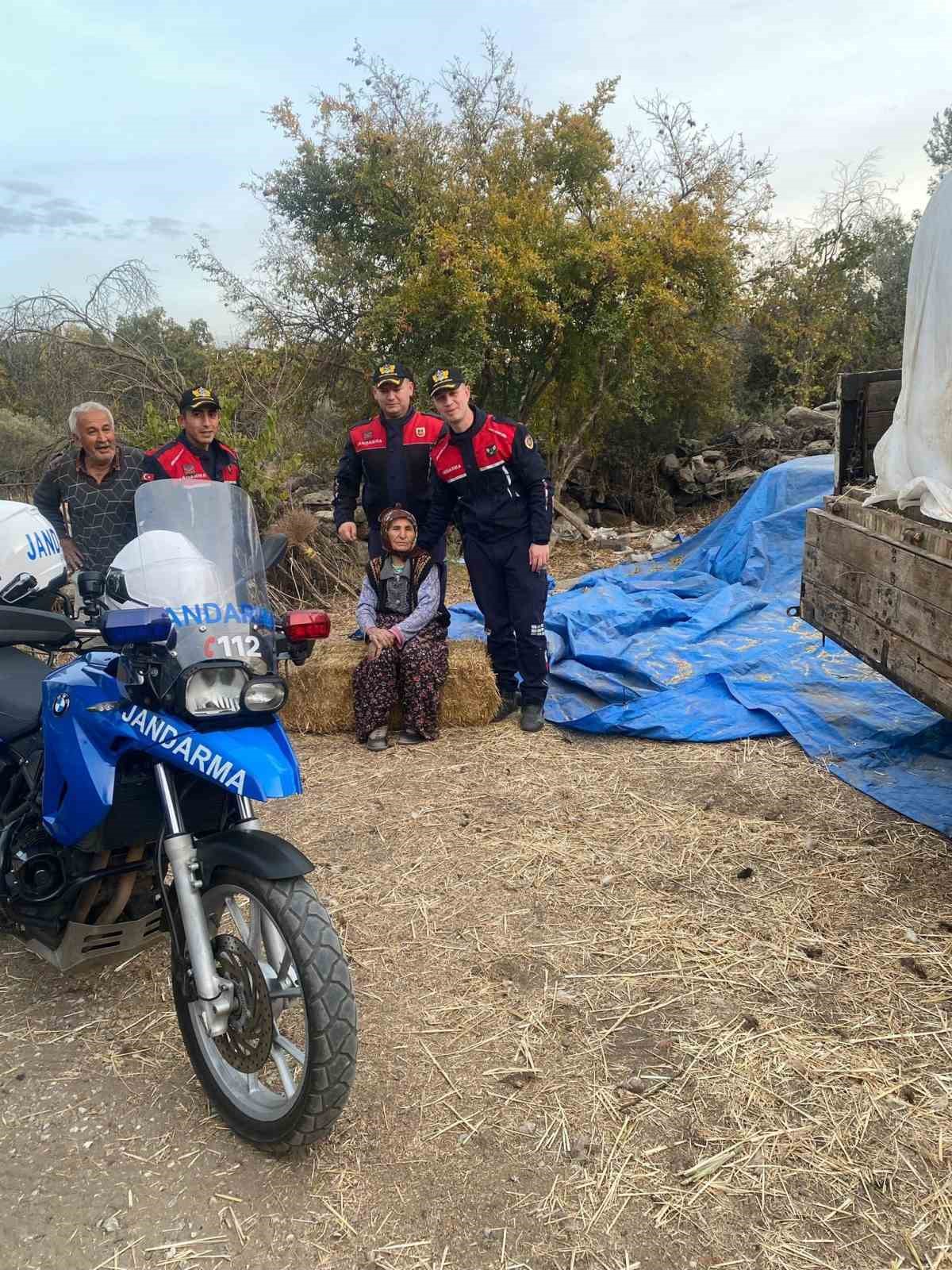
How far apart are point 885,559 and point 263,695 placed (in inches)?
85.0

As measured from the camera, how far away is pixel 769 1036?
8.46 ft

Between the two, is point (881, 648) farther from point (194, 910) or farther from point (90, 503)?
point (90, 503)

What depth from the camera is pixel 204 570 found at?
91.3 inches

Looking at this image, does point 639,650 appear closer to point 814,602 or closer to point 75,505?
point 814,602

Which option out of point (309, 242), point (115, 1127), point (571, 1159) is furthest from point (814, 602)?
point (309, 242)

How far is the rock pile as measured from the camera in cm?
1306

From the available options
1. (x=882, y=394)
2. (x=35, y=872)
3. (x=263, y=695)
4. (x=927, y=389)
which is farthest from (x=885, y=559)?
(x=35, y=872)

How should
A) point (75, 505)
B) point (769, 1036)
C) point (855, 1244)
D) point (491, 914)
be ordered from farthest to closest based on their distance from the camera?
point (75, 505), point (491, 914), point (769, 1036), point (855, 1244)

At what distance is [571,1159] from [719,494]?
11880mm

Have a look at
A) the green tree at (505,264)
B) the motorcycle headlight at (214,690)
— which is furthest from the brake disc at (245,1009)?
the green tree at (505,264)

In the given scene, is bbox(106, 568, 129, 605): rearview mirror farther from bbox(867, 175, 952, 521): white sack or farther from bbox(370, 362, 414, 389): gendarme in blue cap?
bbox(370, 362, 414, 389): gendarme in blue cap

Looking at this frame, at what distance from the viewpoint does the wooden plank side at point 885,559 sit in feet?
9.09

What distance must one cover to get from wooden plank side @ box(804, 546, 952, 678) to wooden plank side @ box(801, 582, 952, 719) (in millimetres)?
25

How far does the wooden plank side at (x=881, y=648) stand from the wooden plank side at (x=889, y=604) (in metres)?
0.03
